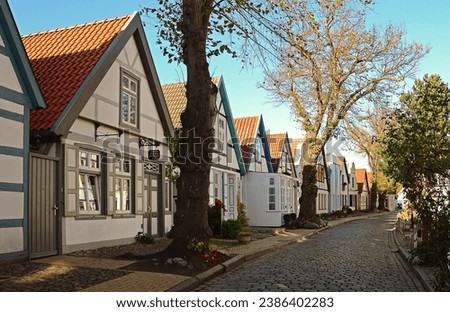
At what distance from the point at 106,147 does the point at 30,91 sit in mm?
3105

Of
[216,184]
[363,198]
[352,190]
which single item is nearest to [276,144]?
[216,184]

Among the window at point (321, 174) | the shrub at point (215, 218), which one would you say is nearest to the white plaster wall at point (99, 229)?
the shrub at point (215, 218)

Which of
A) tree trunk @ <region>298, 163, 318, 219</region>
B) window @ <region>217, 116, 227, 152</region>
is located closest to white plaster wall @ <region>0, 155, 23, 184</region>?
window @ <region>217, 116, 227, 152</region>

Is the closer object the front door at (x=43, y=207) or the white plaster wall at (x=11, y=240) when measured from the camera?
the white plaster wall at (x=11, y=240)

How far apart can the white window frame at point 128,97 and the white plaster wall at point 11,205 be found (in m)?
4.31

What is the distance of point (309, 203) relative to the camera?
2472 centimetres

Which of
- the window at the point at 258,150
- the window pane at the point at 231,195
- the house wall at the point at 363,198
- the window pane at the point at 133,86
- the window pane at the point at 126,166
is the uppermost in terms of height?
the window pane at the point at 133,86

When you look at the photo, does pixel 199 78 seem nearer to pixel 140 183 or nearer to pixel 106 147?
pixel 106 147

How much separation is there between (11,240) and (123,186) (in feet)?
15.1

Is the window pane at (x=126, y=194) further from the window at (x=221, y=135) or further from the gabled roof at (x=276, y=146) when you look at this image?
the gabled roof at (x=276, y=146)

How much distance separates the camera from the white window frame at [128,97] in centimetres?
1239

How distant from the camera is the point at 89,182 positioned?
11.2 m

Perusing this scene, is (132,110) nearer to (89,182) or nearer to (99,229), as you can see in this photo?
(89,182)
